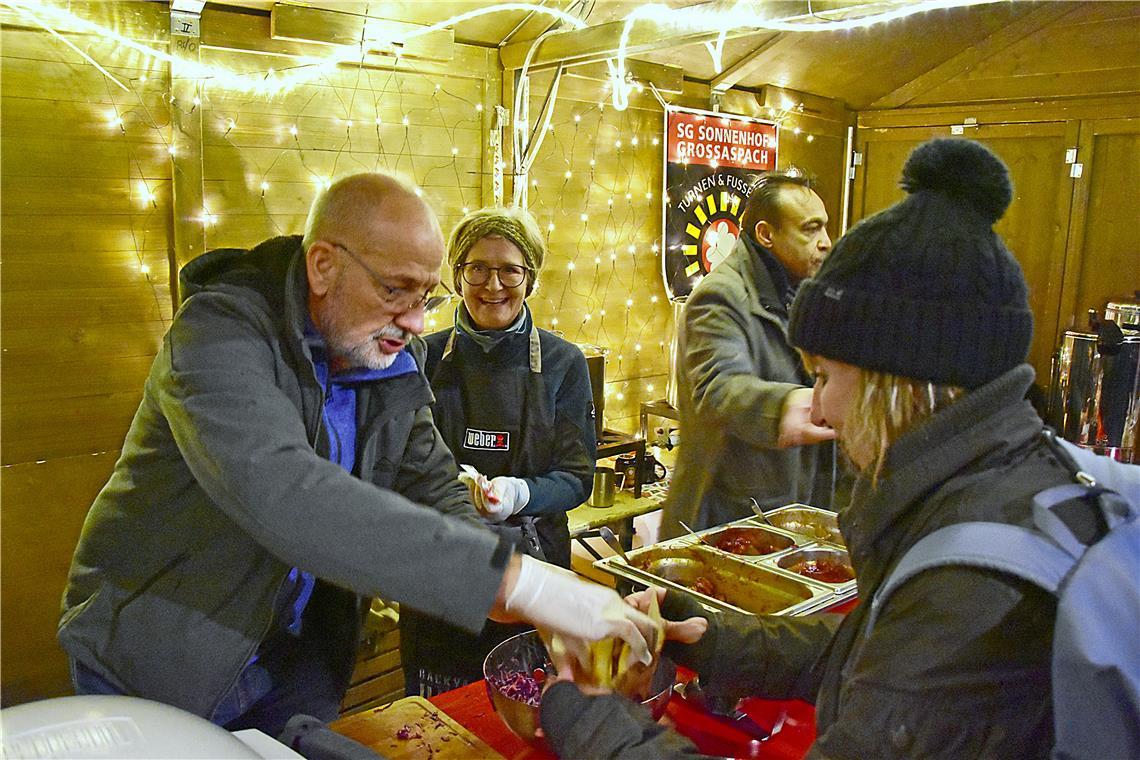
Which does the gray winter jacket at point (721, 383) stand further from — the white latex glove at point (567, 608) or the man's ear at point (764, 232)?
the white latex glove at point (567, 608)

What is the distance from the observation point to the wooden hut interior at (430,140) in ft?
9.72

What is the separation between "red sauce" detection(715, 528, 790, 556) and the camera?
2.44 metres

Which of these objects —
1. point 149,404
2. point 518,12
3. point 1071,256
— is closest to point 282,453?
point 149,404

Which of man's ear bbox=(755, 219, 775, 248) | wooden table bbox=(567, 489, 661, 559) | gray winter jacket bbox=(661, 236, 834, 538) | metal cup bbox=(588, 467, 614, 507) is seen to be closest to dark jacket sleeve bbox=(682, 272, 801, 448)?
gray winter jacket bbox=(661, 236, 834, 538)

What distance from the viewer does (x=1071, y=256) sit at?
5367mm

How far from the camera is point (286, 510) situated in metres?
1.34

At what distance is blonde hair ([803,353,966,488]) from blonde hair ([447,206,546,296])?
1600 millimetres

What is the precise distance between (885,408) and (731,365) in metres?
1.42

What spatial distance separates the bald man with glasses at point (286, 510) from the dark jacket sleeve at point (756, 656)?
144 mm

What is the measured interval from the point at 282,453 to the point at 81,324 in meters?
2.11

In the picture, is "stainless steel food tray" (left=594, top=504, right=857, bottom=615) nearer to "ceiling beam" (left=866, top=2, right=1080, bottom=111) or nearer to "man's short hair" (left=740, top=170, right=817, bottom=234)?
"man's short hair" (left=740, top=170, right=817, bottom=234)

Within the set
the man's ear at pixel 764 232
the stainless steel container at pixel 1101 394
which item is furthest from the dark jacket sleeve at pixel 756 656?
the stainless steel container at pixel 1101 394

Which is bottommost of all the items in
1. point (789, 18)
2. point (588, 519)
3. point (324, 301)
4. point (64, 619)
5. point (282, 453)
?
point (588, 519)

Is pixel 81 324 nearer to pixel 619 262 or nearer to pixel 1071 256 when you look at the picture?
pixel 619 262
